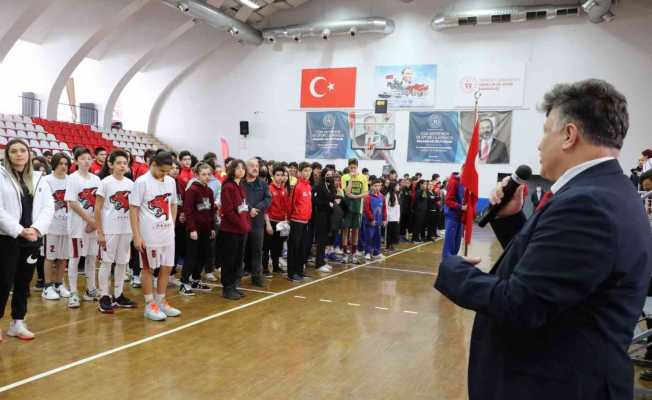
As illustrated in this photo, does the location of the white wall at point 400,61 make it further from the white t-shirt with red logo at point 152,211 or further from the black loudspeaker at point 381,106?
the white t-shirt with red logo at point 152,211

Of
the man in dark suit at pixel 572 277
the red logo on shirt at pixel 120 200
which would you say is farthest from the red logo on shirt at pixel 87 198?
the man in dark suit at pixel 572 277

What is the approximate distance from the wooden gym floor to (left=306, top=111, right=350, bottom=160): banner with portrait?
11887 mm

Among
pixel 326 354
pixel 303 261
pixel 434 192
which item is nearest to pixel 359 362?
pixel 326 354

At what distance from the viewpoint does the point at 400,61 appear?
16.7 m

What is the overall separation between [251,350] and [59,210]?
9.14ft

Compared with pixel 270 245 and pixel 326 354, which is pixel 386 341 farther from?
pixel 270 245

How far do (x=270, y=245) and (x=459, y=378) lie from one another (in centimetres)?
418

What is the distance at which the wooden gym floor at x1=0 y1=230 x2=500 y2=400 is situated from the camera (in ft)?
10.1

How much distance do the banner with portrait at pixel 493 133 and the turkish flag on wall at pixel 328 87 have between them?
13.1 ft

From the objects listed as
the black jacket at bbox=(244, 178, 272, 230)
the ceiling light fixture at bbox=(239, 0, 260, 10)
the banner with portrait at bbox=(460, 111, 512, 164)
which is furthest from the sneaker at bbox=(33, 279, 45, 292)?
the banner with portrait at bbox=(460, 111, 512, 164)

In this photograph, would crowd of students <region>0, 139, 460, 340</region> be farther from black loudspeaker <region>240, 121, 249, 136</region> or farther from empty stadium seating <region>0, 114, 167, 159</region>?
black loudspeaker <region>240, 121, 249, 136</region>

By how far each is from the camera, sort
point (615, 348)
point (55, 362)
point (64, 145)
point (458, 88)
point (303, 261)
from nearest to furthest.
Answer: point (615, 348) < point (55, 362) < point (303, 261) < point (64, 145) < point (458, 88)

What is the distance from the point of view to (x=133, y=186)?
4461 mm

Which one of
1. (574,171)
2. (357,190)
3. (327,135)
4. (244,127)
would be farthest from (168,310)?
(244,127)
